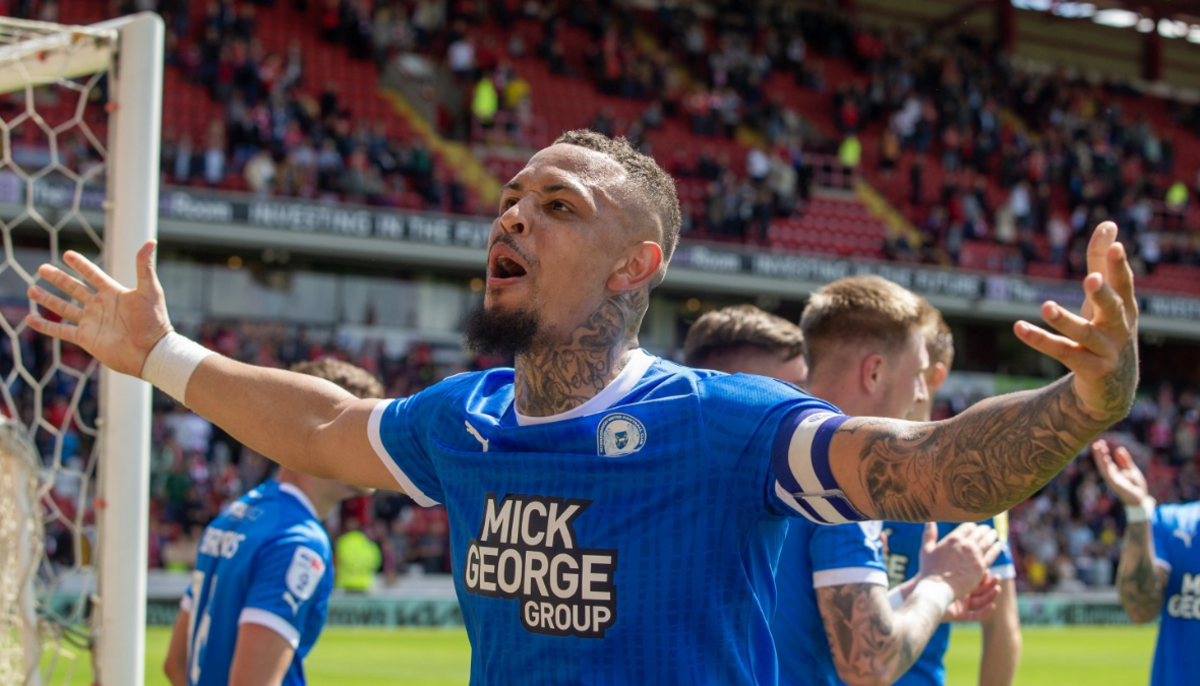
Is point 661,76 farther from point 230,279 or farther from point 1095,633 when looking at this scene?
point 1095,633

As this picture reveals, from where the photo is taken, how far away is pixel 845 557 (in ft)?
10.6

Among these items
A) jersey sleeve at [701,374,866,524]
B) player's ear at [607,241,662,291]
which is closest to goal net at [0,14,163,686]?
player's ear at [607,241,662,291]

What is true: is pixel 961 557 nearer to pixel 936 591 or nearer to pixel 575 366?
Answer: pixel 936 591

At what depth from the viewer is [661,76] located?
90.1 feet

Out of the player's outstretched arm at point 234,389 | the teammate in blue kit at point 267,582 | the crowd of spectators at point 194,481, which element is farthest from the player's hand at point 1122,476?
the crowd of spectators at point 194,481

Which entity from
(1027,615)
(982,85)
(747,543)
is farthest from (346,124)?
(747,543)

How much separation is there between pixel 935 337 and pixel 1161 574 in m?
1.80

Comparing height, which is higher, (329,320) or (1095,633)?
(329,320)

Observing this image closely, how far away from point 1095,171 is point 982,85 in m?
3.60

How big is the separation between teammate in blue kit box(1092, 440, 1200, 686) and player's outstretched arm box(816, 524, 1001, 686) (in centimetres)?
171

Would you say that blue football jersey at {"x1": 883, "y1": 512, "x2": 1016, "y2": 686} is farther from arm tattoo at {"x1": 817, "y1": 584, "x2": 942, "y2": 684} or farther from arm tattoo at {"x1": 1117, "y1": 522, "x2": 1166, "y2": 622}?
arm tattoo at {"x1": 1117, "y1": 522, "x2": 1166, "y2": 622}

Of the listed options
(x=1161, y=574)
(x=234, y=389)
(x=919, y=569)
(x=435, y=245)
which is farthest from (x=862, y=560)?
(x=435, y=245)

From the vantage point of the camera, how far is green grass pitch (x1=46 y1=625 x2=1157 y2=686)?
1245 centimetres

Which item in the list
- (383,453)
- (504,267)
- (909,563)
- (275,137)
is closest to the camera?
(504,267)
